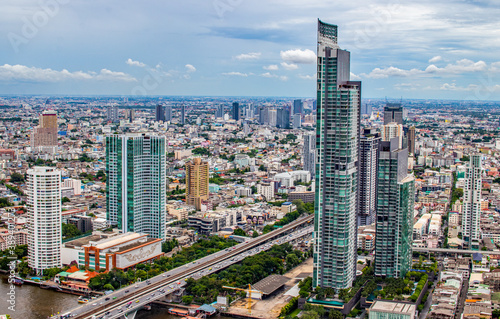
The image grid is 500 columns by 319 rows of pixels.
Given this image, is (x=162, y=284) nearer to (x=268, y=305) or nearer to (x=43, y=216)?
(x=268, y=305)

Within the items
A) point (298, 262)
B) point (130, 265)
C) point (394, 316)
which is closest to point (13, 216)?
point (130, 265)

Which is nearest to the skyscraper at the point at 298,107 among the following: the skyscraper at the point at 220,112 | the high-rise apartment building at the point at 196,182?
the skyscraper at the point at 220,112

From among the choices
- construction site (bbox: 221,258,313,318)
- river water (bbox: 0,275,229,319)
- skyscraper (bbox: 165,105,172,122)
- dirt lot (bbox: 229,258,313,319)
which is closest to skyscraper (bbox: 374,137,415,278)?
construction site (bbox: 221,258,313,318)

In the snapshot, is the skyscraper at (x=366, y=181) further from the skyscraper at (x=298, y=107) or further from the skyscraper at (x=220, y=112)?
the skyscraper at (x=298, y=107)

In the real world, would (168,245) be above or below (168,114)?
below

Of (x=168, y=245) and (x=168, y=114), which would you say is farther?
(x=168, y=114)

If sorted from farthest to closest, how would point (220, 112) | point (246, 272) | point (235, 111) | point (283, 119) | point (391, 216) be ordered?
point (220, 112)
point (235, 111)
point (283, 119)
point (246, 272)
point (391, 216)

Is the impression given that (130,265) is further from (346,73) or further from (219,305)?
(346,73)

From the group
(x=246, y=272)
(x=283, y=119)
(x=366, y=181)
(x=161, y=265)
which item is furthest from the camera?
(x=283, y=119)

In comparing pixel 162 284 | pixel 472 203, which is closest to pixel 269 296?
pixel 162 284
